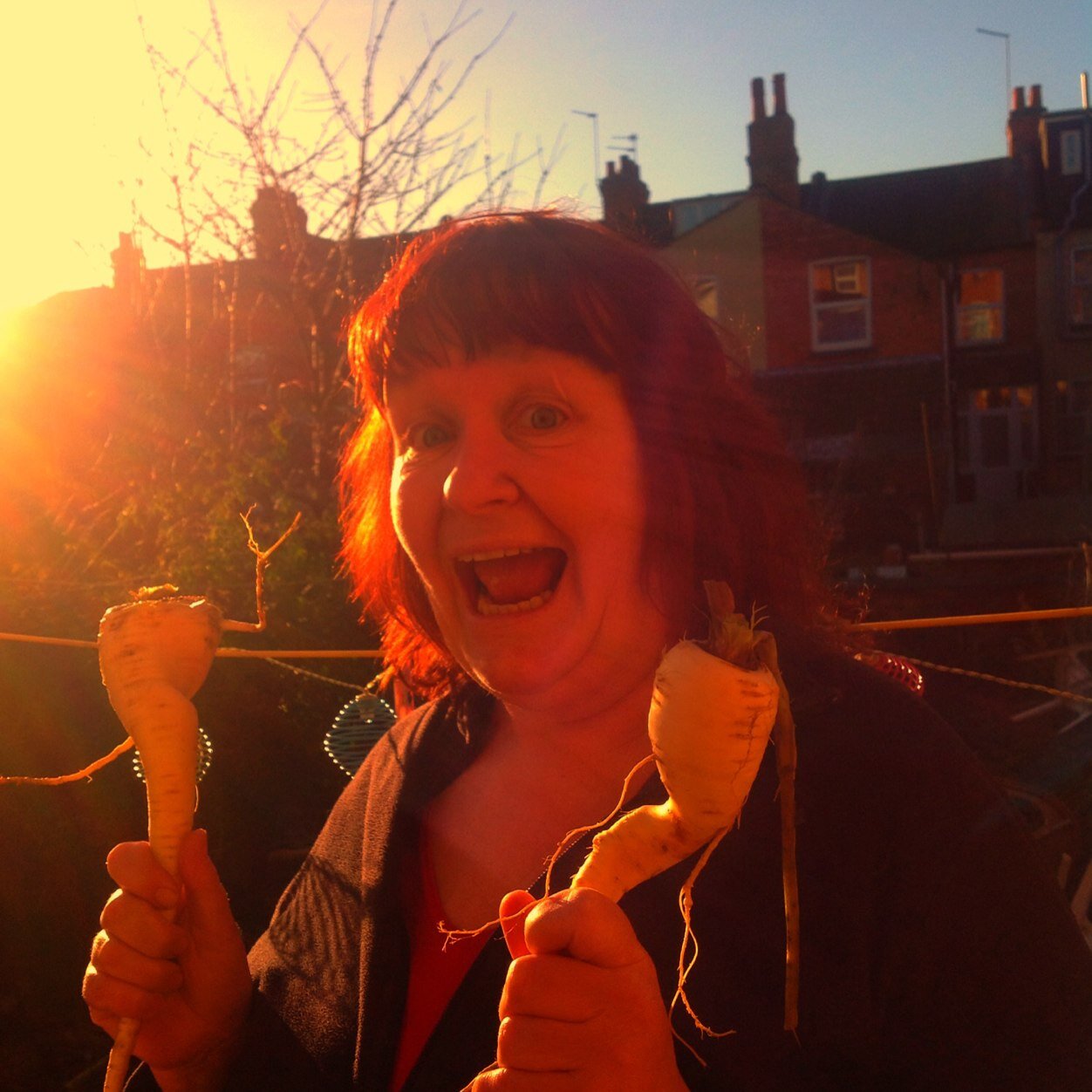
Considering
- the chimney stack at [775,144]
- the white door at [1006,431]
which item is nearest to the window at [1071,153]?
the white door at [1006,431]

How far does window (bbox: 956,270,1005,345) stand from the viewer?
63.0 ft

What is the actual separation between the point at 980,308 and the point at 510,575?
65.7 ft

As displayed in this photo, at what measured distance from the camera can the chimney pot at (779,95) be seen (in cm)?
1930

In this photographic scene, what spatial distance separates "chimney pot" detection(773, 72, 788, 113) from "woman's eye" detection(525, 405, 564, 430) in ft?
65.7

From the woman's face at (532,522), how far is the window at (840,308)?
17.6 metres

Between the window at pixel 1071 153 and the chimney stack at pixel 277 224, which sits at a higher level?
the window at pixel 1071 153

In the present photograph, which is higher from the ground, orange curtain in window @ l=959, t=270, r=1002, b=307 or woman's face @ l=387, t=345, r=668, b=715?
orange curtain in window @ l=959, t=270, r=1002, b=307

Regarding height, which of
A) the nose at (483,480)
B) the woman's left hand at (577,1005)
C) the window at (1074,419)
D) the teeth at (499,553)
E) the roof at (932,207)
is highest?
the roof at (932,207)

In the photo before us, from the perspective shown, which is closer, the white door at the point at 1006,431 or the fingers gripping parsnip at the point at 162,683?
the fingers gripping parsnip at the point at 162,683

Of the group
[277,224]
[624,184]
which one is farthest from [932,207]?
[277,224]

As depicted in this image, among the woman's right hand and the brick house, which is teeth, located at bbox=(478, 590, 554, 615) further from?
the brick house

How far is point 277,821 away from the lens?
296 cm

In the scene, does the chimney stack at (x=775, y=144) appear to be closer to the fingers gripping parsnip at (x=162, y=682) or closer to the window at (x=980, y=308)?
the window at (x=980, y=308)

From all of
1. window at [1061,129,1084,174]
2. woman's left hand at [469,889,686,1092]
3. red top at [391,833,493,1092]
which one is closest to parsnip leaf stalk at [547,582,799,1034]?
woman's left hand at [469,889,686,1092]
